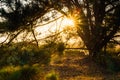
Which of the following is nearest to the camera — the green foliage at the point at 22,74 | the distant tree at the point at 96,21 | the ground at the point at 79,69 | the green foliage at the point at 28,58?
the green foliage at the point at 22,74

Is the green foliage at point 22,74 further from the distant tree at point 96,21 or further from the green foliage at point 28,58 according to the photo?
the distant tree at point 96,21

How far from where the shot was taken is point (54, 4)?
9344 millimetres

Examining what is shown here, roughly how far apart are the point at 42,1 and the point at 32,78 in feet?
10.2

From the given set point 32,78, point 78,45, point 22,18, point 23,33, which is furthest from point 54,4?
point 32,78

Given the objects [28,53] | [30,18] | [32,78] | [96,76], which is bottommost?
[96,76]

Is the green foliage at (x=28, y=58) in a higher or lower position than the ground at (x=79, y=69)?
higher

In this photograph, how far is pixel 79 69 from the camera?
10.5 metres

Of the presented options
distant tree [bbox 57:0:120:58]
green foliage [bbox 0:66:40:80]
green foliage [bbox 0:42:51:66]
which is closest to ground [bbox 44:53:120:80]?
distant tree [bbox 57:0:120:58]

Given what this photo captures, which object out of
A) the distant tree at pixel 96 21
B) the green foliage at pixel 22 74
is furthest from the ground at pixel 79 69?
the green foliage at pixel 22 74

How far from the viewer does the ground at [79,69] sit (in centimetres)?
911

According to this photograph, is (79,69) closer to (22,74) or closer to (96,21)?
(96,21)

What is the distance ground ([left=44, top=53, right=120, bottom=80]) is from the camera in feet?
29.9

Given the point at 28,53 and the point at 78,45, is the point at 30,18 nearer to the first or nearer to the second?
the point at 28,53

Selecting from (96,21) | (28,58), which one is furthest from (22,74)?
(96,21)
